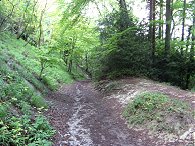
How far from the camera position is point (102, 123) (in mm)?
9836

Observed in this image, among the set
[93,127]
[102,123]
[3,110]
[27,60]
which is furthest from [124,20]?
[3,110]

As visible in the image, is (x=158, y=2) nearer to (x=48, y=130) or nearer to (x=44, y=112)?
(x=44, y=112)

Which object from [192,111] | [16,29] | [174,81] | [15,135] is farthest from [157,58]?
[16,29]

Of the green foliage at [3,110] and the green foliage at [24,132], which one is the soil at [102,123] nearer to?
the green foliage at [24,132]

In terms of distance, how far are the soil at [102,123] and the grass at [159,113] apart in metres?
0.37

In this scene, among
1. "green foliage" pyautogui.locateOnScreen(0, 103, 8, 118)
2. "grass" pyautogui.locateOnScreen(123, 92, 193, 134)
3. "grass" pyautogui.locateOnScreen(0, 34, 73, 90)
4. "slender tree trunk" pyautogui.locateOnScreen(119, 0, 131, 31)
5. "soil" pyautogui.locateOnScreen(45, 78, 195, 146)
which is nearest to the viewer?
"green foliage" pyautogui.locateOnScreen(0, 103, 8, 118)

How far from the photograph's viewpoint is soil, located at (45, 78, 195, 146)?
770 cm

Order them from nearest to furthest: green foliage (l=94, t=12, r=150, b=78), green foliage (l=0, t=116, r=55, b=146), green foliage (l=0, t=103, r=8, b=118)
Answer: green foliage (l=0, t=116, r=55, b=146) → green foliage (l=0, t=103, r=8, b=118) → green foliage (l=94, t=12, r=150, b=78)

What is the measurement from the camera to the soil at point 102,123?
7.70 metres

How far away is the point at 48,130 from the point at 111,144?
190 cm

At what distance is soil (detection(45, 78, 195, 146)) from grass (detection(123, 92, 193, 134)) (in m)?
0.37

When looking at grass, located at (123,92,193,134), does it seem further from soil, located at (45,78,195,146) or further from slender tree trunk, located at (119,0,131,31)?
slender tree trunk, located at (119,0,131,31)

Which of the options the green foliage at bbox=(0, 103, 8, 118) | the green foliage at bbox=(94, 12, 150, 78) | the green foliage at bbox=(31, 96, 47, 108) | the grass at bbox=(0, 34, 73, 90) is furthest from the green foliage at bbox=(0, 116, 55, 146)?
the green foliage at bbox=(94, 12, 150, 78)

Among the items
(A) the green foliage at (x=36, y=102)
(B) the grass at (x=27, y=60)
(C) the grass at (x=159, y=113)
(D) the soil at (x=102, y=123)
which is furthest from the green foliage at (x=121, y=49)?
(A) the green foliage at (x=36, y=102)
